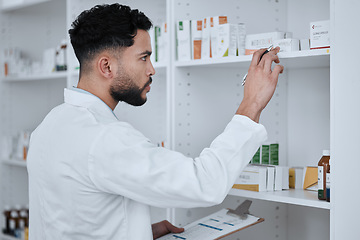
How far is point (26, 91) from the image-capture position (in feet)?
10.5

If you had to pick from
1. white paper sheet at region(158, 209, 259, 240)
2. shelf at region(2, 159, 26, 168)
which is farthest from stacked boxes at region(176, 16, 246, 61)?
shelf at region(2, 159, 26, 168)

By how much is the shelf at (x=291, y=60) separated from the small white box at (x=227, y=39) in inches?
1.6

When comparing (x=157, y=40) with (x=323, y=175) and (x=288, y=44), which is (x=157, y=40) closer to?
(x=288, y=44)

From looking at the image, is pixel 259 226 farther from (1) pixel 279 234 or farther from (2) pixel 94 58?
(2) pixel 94 58

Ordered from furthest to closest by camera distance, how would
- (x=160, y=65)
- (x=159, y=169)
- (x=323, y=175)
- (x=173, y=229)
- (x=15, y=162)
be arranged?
(x=15, y=162), (x=160, y=65), (x=173, y=229), (x=323, y=175), (x=159, y=169)

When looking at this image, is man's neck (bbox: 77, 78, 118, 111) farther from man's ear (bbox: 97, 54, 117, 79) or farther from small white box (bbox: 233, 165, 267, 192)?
→ small white box (bbox: 233, 165, 267, 192)

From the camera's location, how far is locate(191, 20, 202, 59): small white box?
6.26ft

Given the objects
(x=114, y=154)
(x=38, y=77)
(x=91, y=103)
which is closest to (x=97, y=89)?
(x=91, y=103)

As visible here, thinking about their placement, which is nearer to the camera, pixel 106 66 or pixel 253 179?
pixel 106 66

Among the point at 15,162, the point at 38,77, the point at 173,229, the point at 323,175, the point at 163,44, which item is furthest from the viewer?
the point at 15,162

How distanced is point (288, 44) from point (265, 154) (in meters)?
0.49

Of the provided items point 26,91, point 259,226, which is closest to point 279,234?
point 259,226

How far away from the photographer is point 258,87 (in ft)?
4.80

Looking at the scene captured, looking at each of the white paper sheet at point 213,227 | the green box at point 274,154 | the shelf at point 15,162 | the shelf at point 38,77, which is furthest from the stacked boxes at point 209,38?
the shelf at point 15,162
